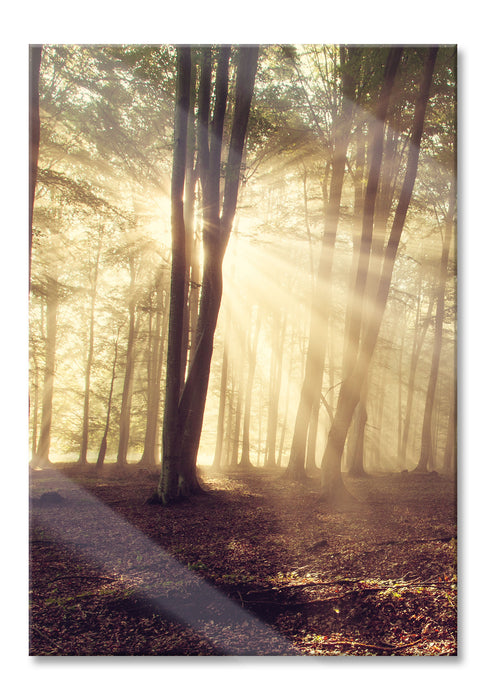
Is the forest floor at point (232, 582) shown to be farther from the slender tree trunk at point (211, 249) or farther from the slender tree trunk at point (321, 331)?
the slender tree trunk at point (321, 331)

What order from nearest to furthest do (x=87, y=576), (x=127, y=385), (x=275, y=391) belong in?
(x=87, y=576) < (x=127, y=385) < (x=275, y=391)

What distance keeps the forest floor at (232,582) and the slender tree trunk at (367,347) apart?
83cm

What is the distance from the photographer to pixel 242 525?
3.95 m

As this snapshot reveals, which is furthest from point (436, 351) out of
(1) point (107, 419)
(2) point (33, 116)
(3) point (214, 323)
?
(2) point (33, 116)

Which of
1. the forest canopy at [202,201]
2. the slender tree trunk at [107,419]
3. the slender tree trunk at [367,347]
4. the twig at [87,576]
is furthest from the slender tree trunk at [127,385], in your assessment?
the twig at [87,576]

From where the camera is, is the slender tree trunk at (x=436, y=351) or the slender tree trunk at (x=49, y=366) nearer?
the slender tree trunk at (x=49, y=366)

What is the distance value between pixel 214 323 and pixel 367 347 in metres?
2.01

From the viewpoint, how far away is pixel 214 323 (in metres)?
5.24

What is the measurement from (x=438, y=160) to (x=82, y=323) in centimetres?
450

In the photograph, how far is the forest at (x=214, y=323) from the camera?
8.42ft

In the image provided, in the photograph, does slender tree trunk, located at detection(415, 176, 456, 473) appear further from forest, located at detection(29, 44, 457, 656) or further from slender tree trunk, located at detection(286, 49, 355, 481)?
slender tree trunk, located at detection(286, 49, 355, 481)

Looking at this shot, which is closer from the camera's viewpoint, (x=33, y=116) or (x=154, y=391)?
(x=33, y=116)

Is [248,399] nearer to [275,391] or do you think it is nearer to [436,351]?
[275,391]
